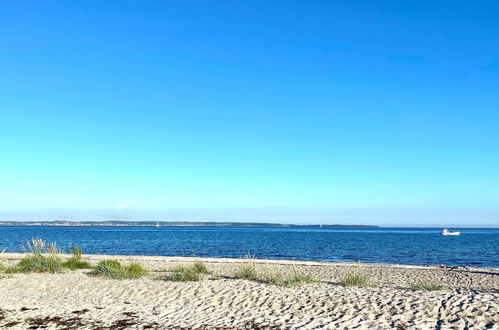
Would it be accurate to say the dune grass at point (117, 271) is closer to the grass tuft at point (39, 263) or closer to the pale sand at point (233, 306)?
the pale sand at point (233, 306)

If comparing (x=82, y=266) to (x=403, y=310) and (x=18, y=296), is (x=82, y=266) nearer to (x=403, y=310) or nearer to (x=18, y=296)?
(x=18, y=296)

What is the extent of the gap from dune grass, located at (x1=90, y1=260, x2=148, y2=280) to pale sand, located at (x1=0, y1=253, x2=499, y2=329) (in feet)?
4.18

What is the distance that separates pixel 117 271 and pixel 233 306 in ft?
23.6

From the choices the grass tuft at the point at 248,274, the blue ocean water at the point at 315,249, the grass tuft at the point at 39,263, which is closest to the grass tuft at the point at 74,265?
the grass tuft at the point at 39,263

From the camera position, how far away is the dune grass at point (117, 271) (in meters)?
17.5

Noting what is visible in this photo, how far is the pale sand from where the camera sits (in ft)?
34.0

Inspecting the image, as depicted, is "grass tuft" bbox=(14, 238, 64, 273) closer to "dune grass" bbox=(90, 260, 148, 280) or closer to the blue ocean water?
"dune grass" bbox=(90, 260, 148, 280)

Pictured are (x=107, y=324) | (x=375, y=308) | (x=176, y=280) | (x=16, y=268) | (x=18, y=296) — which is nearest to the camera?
(x=107, y=324)

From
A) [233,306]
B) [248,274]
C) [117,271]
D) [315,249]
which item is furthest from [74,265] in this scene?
[315,249]

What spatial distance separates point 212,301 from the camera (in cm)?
1305

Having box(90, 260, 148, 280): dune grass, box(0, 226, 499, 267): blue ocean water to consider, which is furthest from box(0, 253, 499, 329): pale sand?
box(0, 226, 499, 267): blue ocean water

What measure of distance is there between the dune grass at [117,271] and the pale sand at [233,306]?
1273mm

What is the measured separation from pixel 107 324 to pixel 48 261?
10771 mm

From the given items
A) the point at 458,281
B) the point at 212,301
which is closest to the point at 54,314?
the point at 212,301
